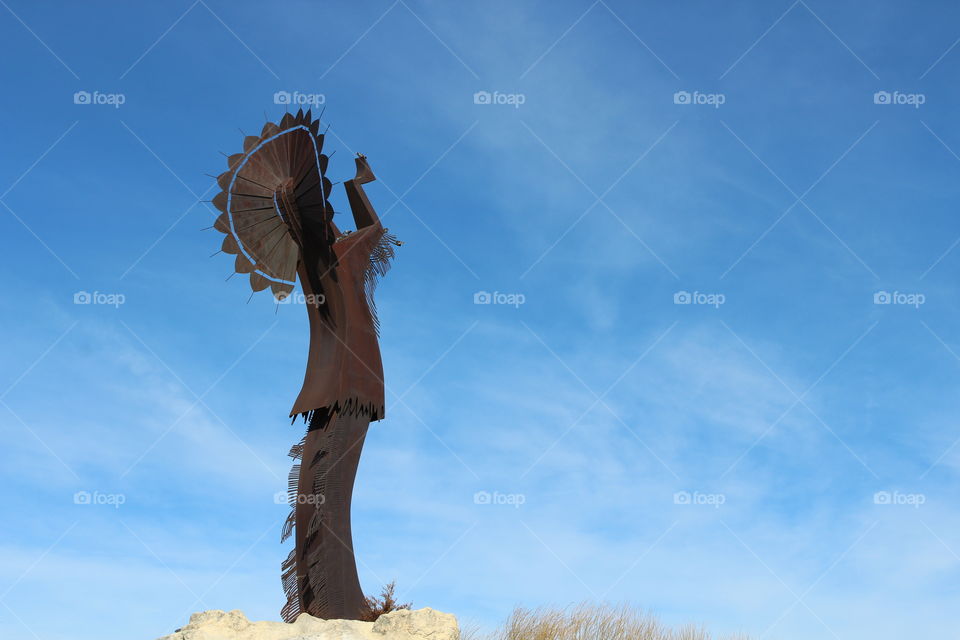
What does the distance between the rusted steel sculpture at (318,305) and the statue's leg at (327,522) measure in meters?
0.01

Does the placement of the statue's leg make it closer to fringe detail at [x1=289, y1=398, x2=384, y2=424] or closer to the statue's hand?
fringe detail at [x1=289, y1=398, x2=384, y2=424]

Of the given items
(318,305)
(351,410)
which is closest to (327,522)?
(351,410)

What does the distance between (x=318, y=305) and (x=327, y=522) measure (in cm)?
321

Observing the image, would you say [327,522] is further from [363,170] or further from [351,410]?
→ [363,170]

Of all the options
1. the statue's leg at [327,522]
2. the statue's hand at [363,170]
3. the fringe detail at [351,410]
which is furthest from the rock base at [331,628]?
the statue's hand at [363,170]

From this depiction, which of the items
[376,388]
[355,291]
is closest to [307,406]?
[376,388]

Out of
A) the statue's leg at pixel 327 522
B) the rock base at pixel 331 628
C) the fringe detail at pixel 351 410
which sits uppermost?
the fringe detail at pixel 351 410

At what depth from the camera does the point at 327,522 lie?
41.3ft

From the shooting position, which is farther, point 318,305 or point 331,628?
point 318,305

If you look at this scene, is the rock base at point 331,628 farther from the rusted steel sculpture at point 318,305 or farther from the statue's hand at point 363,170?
the statue's hand at point 363,170

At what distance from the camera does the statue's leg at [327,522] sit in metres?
12.3

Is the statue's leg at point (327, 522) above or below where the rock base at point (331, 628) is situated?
above

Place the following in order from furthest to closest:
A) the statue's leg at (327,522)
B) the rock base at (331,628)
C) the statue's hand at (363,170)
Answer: the statue's hand at (363,170), the statue's leg at (327,522), the rock base at (331,628)

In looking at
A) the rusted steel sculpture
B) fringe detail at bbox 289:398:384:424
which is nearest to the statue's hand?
the rusted steel sculpture
